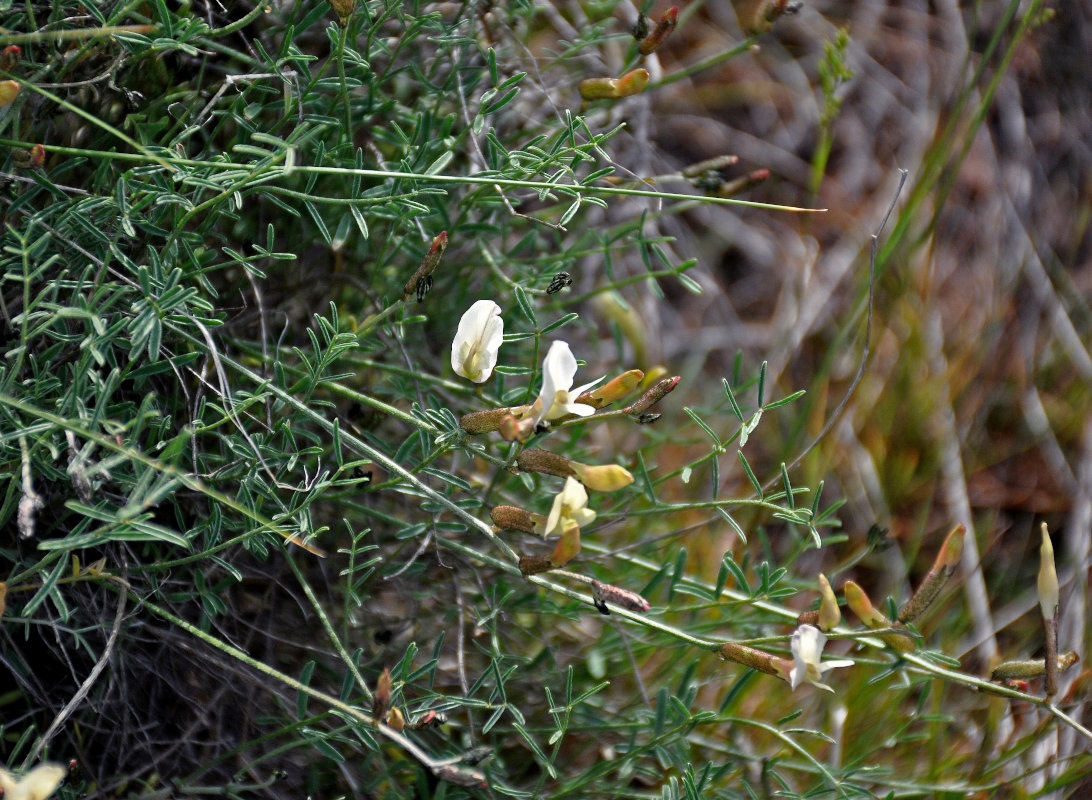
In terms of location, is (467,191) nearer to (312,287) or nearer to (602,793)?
(312,287)

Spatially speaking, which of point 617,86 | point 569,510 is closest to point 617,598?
point 569,510

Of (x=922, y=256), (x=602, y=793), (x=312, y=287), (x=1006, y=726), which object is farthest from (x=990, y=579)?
(x=312, y=287)

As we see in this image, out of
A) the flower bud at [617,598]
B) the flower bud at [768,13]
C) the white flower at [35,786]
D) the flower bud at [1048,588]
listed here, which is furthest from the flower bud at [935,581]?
the white flower at [35,786]

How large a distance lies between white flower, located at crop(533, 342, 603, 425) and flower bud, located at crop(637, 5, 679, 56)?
2.07ft

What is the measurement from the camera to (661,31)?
142 cm

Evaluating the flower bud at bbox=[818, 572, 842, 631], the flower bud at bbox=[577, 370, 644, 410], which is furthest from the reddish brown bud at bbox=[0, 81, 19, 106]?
the flower bud at bbox=[818, 572, 842, 631]

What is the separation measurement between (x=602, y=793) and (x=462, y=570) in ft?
1.55

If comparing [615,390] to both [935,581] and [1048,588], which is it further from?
[1048,588]

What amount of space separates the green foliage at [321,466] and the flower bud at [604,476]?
0.27 feet

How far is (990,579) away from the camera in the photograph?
8.00 feet

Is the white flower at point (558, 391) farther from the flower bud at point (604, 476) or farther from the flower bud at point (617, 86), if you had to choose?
the flower bud at point (617, 86)

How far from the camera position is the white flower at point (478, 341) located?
3.95 ft

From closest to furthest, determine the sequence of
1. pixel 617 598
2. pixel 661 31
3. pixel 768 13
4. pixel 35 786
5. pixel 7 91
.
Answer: pixel 35 786, pixel 7 91, pixel 617 598, pixel 661 31, pixel 768 13

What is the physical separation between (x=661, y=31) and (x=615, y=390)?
0.65 metres
